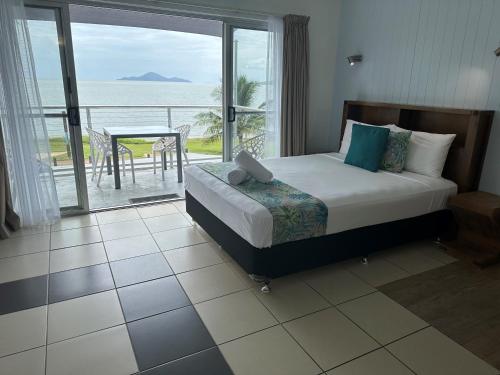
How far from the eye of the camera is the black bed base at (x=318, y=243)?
229 centimetres

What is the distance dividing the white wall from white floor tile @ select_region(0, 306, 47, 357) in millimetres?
3611

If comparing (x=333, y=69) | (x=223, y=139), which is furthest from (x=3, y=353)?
(x=333, y=69)

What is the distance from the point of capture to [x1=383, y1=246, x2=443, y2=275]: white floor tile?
272 cm

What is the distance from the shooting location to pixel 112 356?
1.75 metres

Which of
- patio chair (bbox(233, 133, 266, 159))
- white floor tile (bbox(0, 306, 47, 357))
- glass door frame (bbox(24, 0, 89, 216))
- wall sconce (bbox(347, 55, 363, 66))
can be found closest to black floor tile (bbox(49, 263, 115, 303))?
white floor tile (bbox(0, 306, 47, 357))

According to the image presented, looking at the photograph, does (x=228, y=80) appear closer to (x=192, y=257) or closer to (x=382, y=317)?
(x=192, y=257)

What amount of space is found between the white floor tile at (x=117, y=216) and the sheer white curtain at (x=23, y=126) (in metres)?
0.42

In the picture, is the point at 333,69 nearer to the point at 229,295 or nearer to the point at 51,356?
the point at 229,295

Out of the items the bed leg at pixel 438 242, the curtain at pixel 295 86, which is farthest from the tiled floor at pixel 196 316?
the curtain at pixel 295 86

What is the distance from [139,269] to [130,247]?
0.43m

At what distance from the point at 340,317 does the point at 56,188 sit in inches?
120

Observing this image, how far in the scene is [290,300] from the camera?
7.45 ft

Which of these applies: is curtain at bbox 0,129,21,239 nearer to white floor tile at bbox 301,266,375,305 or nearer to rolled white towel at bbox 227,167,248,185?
rolled white towel at bbox 227,167,248,185

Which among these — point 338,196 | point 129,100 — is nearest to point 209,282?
point 338,196
